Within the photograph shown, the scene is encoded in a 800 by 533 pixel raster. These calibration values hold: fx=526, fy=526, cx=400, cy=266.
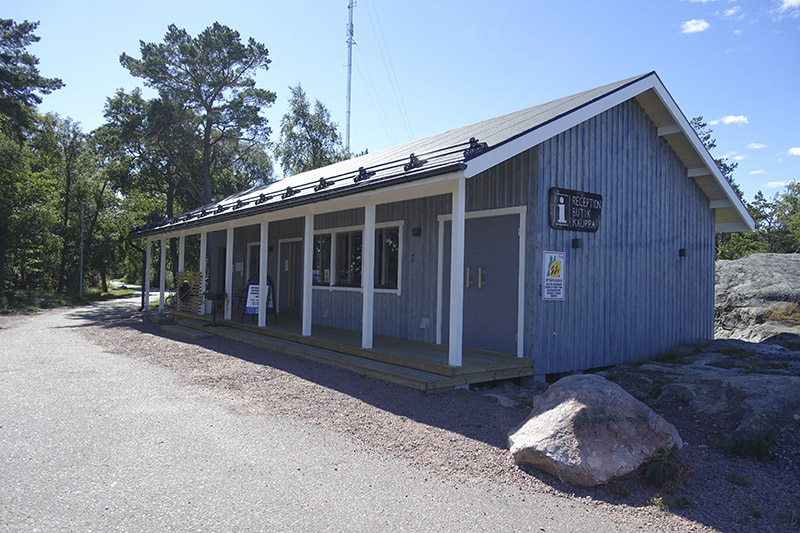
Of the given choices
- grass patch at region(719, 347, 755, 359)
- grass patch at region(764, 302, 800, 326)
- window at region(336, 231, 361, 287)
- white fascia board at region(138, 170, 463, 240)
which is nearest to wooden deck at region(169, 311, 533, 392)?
window at region(336, 231, 361, 287)

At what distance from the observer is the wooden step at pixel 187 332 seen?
1134 cm

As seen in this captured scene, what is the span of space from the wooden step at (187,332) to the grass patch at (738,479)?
9906mm

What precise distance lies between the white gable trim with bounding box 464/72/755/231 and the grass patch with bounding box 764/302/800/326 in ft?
9.15

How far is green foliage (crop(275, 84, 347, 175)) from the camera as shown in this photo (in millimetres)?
31891

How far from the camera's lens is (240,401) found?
611cm

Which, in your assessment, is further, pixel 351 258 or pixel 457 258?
pixel 351 258

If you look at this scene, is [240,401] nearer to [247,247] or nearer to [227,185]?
[247,247]

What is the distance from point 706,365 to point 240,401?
6726mm

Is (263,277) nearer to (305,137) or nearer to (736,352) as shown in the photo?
(736,352)

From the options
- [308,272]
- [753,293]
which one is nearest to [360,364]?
[308,272]

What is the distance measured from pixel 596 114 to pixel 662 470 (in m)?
5.48

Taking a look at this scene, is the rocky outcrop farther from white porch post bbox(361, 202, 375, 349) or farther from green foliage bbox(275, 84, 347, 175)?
green foliage bbox(275, 84, 347, 175)

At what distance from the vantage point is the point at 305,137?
3203 cm

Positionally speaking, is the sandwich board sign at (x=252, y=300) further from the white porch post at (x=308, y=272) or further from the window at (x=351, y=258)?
the white porch post at (x=308, y=272)
